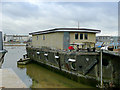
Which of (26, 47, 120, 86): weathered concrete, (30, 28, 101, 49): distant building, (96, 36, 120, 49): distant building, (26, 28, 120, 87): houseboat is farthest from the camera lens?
(30, 28, 101, 49): distant building

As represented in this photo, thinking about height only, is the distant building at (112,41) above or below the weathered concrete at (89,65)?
above

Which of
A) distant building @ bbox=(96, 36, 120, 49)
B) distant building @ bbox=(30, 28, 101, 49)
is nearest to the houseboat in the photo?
distant building @ bbox=(30, 28, 101, 49)

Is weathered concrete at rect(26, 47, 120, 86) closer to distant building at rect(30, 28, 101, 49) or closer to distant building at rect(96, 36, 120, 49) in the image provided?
distant building at rect(30, 28, 101, 49)

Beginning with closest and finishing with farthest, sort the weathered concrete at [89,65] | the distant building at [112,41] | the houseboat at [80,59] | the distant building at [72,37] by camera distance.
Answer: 1. the weathered concrete at [89,65]
2. the houseboat at [80,59]
3. the distant building at [112,41]
4. the distant building at [72,37]

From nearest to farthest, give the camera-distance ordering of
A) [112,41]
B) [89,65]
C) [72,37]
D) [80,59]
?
[89,65] → [80,59] → [72,37] → [112,41]

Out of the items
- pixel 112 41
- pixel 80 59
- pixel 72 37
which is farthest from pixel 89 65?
pixel 112 41

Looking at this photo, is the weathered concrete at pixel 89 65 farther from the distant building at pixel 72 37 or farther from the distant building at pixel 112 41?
the distant building at pixel 112 41

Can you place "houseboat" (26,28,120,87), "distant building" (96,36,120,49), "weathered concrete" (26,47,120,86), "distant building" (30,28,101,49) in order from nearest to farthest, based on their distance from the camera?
"weathered concrete" (26,47,120,86), "houseboat" (26,28,120,87), "distant building" (96,36,120,49), "distant building" (30,28,101,49)

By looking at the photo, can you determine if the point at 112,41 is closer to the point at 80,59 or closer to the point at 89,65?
the point at 80,59

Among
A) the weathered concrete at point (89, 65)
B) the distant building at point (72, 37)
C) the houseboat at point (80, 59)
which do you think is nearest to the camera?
the weathered concrete at point (89, 65)

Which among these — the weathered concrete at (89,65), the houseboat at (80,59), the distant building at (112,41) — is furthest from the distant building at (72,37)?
the distant building at (112,41)

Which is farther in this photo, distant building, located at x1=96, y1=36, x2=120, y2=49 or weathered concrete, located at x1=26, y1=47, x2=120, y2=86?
distant building, located at x1=96, y1=36, x2=120, y2=49

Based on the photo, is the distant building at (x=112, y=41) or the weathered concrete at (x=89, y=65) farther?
the distant building at (x=112, y=41)

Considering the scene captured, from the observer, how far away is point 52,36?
2316cm
